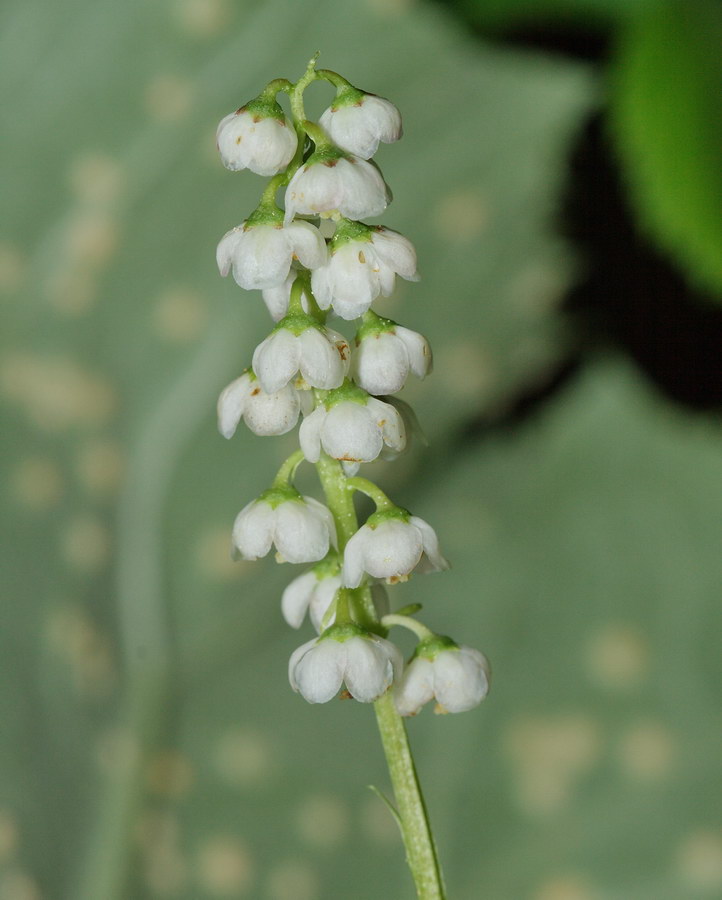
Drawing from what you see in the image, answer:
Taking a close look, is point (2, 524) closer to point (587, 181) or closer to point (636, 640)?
point (636, 640)

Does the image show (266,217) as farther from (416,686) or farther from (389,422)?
(416,686)

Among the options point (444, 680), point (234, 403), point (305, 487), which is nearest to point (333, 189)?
point (234, 403)

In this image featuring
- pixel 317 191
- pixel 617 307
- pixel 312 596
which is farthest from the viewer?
pixel 617 307

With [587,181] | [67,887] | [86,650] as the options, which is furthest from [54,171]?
[67,887]

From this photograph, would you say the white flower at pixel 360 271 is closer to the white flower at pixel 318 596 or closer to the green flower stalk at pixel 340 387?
the green flower stalk at pixel 340 387

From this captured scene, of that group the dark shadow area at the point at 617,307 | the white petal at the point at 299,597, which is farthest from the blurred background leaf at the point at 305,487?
the white petal at the point at 299,597
